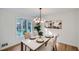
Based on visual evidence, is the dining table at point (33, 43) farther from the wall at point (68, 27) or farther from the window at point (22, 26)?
the wall at point (68, 27)

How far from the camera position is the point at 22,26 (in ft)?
5.32

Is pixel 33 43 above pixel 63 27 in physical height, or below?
below

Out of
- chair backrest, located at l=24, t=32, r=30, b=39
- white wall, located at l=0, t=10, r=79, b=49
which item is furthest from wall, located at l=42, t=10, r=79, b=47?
chair backrest, located at l=24, t=32, r=30, b=39

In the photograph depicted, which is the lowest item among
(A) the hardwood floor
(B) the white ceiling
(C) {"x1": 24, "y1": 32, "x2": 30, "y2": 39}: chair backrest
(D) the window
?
(A) the hardwood floor

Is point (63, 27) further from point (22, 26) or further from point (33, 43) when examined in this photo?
point (22, 26)

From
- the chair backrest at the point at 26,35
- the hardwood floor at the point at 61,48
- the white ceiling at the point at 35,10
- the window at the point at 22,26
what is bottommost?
the hardwood floor at the point at 61,48

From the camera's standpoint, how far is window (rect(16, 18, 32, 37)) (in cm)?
158

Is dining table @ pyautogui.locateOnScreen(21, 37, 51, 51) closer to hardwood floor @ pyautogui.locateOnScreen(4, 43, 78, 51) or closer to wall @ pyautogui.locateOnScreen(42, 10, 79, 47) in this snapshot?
hardwood floor @ pyautogui.locateOnScreen(4, 43, 78, 51)

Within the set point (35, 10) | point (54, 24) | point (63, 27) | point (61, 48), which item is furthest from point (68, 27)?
point (35, 10)

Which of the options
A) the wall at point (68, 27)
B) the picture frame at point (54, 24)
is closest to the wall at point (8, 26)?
the picture frame at point (54, 24)

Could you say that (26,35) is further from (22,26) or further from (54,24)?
(54,24)

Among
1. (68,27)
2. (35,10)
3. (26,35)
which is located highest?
(35,10)

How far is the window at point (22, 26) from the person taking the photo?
158 cm
